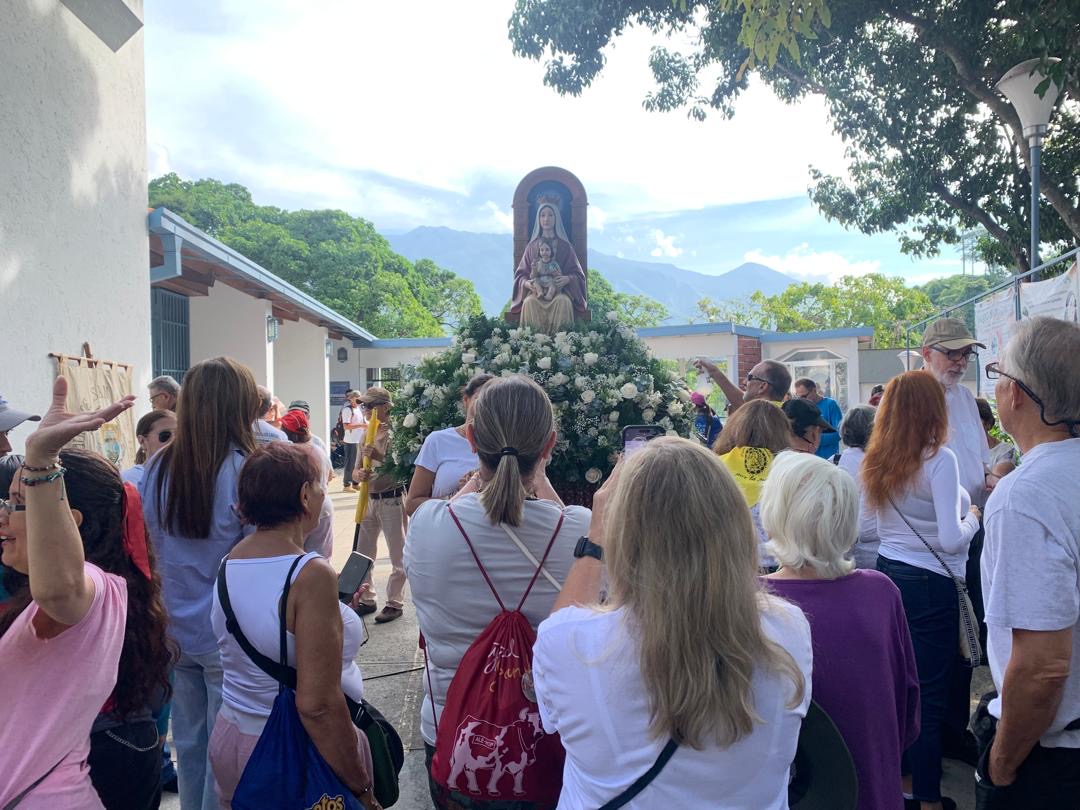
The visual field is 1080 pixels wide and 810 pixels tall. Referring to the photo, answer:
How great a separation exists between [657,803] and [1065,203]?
11.2 meters

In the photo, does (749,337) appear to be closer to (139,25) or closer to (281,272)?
(139,25)

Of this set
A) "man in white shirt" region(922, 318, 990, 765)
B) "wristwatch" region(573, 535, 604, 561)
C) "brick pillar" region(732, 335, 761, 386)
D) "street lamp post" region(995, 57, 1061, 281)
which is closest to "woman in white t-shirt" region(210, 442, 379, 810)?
"wristwatch" region(573, 535, 604, 561)

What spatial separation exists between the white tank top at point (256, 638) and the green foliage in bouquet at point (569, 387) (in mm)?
2481

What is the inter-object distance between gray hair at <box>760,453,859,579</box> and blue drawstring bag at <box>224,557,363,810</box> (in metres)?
1.34

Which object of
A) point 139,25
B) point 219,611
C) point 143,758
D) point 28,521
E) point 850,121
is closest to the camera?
point 28,521

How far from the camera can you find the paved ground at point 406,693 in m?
3.63

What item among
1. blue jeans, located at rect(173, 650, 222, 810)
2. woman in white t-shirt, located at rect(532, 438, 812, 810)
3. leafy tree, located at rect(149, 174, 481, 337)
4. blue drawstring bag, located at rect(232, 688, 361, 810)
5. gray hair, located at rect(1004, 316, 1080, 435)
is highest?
leafy tree, located at rect(149, 174, 481, 337)

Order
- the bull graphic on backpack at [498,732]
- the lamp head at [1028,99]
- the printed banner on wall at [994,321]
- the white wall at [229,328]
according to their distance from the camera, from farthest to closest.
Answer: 1. the white wall at [229,328]
2. the lamp head at [1028,99]
3. the printed banner on wall at [994,321]
4. the bull graphic on backpack at [498,732]

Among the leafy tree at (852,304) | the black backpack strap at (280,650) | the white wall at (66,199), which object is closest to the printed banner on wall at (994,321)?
the black backpack strap at (280,650)

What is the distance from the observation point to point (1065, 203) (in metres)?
10.0

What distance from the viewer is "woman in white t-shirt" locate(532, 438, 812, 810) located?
54.9 inches

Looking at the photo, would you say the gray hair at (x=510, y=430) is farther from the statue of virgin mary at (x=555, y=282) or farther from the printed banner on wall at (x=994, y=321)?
the printed banner on wall at (x=994, y=321)

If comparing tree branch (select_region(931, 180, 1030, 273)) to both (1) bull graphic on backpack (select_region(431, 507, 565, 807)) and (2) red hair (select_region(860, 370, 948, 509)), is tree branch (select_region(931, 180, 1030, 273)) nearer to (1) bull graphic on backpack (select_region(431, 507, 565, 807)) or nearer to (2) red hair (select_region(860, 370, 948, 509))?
(2) red hair (select_region(860, 370, 948, 509))

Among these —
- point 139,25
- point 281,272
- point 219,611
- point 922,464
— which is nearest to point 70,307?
point 139,25
